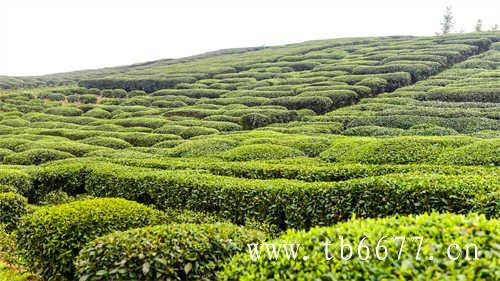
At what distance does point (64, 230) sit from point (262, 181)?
6.01 m

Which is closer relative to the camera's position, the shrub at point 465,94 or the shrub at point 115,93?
the shrub at point 465,94

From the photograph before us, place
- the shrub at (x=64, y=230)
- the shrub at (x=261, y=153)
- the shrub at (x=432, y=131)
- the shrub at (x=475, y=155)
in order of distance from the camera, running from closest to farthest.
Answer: the shrub at (x=64, y=230) < the shrub at (x=475, y=155) < the shrub at (x=261, y=153) < the shrub at (x=432, y=131)

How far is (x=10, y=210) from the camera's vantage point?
1471cm

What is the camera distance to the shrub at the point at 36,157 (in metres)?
23.4

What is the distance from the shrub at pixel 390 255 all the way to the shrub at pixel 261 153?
42.2ft

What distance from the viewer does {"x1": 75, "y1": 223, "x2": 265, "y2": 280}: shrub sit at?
7.57m

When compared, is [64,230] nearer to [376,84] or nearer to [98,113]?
[98,113]

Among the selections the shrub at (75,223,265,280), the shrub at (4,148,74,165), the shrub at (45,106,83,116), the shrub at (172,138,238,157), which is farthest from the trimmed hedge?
the shrub at (45,106,83,116)

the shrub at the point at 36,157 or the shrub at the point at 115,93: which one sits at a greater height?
the shrub at the point at 115,93

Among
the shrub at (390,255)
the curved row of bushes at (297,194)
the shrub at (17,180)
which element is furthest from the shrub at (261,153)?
the shrub at (390,255)

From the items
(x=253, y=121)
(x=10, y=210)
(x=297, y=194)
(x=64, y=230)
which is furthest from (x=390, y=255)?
(x=253, y=121)

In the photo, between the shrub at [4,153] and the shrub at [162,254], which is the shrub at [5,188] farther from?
the shrub at [162,254]

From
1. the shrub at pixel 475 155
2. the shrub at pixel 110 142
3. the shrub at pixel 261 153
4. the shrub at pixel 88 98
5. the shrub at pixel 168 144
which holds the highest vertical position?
the shrub at pixel 88 98

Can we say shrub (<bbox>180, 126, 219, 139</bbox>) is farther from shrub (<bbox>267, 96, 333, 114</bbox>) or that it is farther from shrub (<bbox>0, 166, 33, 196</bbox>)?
shrub (<bbox>0, 166, 33, 196</bbox>)
